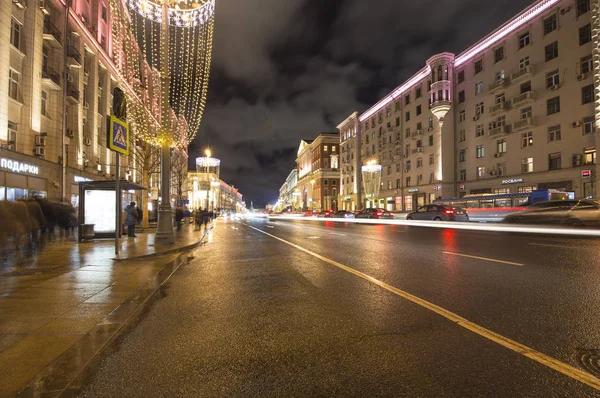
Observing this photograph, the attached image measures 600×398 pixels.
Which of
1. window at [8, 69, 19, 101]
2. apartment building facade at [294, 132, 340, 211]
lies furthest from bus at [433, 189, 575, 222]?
apartment building facade at [294, 132, 340, 211]

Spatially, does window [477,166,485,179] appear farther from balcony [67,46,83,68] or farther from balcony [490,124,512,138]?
balcony [67,46,83,68]

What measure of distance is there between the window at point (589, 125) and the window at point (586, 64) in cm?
401

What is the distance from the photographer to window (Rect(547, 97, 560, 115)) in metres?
32.9

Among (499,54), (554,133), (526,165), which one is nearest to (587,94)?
(554,133)

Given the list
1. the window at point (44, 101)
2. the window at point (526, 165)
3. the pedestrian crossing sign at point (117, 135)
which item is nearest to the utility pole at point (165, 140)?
the pedestrian crossing sign at point (117, 135)

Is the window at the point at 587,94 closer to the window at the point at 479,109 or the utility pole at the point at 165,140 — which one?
the window at the point at 479,109

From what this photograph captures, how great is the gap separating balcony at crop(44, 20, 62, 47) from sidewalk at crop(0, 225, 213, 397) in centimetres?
2336

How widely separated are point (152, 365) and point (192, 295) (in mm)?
2747

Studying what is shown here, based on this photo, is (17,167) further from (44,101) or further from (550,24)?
(550,24)

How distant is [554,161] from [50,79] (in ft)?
143

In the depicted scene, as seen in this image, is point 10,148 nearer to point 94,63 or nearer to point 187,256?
point 94,63

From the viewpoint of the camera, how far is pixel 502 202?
1261 inches

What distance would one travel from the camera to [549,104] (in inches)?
1331

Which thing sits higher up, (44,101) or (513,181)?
(44,101)
